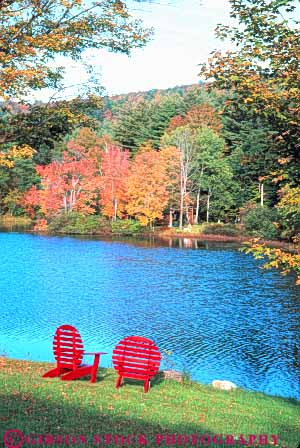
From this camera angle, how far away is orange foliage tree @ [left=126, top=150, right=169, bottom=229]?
4772cm

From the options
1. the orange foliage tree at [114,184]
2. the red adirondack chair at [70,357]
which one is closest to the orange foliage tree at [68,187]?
the orange foliage tree at [114,184]

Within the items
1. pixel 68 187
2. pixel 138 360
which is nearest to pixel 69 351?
pixel 138 360

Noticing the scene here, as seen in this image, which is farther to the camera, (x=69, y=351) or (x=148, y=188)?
(x=148, y=188)

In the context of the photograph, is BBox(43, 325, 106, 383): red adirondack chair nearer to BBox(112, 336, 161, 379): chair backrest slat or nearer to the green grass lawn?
the green grass lawn

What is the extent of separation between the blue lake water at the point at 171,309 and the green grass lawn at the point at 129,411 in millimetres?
3545

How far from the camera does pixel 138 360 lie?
7.84 meters

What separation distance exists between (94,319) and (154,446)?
39.4ft

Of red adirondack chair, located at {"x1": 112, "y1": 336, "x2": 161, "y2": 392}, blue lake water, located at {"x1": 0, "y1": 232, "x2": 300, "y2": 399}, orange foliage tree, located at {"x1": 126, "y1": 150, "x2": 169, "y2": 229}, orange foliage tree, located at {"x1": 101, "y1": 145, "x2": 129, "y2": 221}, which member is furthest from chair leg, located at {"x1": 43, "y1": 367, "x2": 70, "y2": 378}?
orange foliage tree, located at {"x1": 101, "y1": 145, "x2": 129, "y2": 221}

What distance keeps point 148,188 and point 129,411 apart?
41509 mm

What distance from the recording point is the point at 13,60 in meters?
9.41

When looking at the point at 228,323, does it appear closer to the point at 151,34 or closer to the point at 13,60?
the point at 151,34

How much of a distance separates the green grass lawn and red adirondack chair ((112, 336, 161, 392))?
224mm

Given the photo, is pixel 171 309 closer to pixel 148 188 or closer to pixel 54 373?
pixel 54 373

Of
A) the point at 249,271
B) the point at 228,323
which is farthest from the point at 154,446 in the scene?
the point at 249,271
